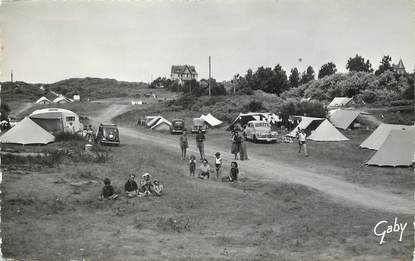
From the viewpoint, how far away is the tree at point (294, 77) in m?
90.4

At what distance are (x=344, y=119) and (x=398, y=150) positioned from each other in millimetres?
18560

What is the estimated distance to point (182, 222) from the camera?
1331 cm

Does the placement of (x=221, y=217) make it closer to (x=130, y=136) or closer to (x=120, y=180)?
(x=120, y=180)

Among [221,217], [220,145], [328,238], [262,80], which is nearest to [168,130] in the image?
[220,145]

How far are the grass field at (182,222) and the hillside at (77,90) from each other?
144 feet

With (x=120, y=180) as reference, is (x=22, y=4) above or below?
above

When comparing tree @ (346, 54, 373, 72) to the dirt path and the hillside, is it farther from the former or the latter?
the dirt path

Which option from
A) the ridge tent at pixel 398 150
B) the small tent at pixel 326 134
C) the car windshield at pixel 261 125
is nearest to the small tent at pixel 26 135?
the car windshield at pixel 261 125

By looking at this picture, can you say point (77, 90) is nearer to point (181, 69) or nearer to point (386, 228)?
point (181, 69)

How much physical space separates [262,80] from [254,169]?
195 ft

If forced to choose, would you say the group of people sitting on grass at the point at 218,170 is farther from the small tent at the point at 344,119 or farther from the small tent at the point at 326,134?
the small tent at the point at 344,119

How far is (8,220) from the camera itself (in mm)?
12555

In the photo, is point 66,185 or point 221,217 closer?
point 221,217

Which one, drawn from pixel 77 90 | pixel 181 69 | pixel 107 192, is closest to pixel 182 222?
pixel 107 192
